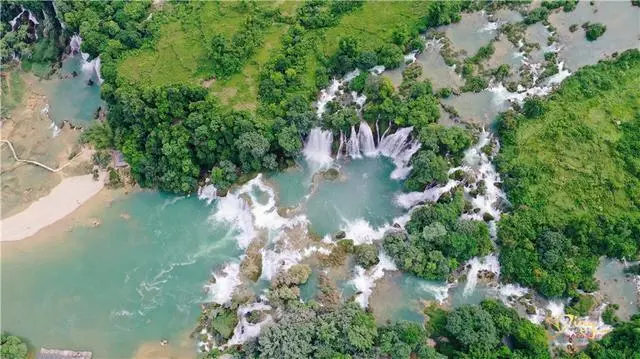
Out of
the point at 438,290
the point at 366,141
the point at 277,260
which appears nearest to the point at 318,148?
the point at 366,141

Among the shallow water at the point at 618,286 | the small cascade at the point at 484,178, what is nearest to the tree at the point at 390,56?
the small cascade at the point at 484,178

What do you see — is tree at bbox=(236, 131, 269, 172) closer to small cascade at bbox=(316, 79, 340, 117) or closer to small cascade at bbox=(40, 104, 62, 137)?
small cascade at bbox=(316, 79, 340, 117)

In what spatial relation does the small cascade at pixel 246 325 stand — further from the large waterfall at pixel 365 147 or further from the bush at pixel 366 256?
the large waterfall at pixel 365 147

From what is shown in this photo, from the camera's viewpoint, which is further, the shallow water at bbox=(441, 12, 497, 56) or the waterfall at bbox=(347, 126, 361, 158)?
the shallow water at bbox=(441, 12, 497, 56)

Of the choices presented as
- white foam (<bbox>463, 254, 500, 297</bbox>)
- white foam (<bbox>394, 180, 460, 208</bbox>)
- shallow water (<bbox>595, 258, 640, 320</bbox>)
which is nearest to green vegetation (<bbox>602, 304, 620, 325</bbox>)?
shallow water (<bbox>595, 258, 640, 320</bbox>)

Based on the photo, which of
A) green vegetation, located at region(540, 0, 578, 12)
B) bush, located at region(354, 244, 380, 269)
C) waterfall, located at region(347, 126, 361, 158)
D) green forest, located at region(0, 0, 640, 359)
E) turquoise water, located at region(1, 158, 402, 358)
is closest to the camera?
green forest, located at region(0, 0, 640, 359)

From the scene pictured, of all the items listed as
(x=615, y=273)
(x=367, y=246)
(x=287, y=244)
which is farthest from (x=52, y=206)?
(x=615, y=273)

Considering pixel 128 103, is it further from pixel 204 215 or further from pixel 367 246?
pixel 367 246
